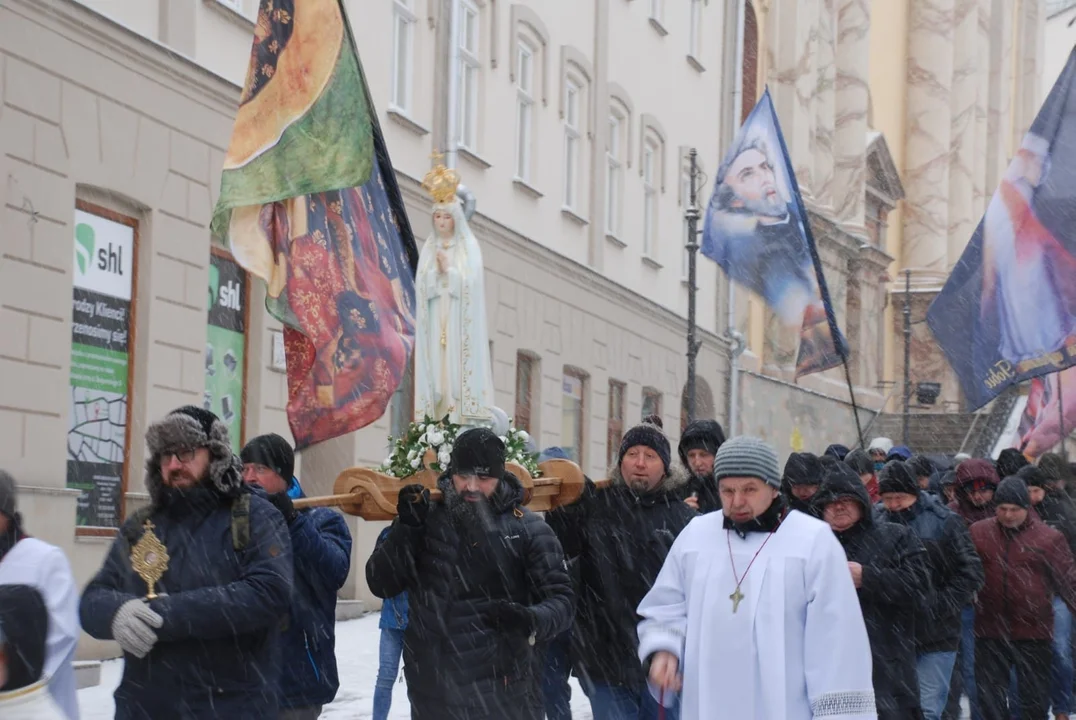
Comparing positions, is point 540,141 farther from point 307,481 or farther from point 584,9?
point 307,481

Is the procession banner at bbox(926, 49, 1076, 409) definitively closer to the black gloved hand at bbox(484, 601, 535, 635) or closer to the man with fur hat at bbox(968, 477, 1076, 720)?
the man with fur hat at bbox(968, 477, 1076, 720)

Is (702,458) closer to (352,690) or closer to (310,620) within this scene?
(310,620)

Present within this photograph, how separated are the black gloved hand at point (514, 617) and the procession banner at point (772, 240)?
9.62 metres

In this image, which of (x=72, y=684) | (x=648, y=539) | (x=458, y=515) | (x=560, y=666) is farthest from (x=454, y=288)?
(x=72, y=684)

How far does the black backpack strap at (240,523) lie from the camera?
5.36m

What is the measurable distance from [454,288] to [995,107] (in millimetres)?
48215

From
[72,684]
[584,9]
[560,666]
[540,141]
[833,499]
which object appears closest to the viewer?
[72,684]

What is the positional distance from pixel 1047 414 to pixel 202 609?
Result: 13.5 m

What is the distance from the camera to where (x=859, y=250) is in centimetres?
4359

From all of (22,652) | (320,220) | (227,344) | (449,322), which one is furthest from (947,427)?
(22,652)

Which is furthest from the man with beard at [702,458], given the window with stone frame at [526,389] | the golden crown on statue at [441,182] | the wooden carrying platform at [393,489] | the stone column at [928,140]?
the stone column at [928,140]

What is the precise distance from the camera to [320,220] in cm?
978

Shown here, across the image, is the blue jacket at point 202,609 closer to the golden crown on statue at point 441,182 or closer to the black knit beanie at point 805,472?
the black knit beanie at point 805,472

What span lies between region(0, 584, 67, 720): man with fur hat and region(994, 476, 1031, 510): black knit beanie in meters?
7.69
